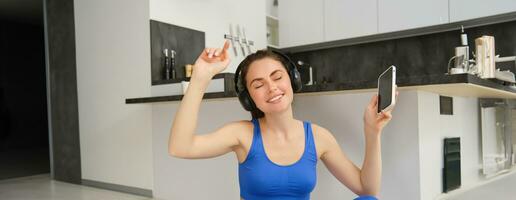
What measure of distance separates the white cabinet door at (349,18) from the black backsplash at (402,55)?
0.68 feet

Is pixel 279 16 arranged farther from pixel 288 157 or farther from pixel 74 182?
pixel 288 157

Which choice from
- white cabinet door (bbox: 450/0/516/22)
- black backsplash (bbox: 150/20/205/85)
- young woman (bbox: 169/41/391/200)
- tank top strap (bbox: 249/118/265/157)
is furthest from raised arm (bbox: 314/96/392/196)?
white cabinet door (bbox: 450/0/516/22)

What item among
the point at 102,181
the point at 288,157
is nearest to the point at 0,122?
the point at 102,181

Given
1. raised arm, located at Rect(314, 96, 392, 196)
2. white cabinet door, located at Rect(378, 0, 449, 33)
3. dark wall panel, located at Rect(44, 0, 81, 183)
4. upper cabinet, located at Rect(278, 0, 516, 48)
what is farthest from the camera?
dark wall panel, located at Rect(44, 0, 81, 183)

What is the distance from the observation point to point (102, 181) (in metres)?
3.29

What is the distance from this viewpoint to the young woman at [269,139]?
1.14 metres

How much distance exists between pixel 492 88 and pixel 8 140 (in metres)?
6.24

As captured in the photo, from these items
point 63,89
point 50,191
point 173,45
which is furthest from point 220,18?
point 50,191

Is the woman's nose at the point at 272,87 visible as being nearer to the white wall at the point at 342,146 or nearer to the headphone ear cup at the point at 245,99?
the headphone ear cup at the point at 245,99

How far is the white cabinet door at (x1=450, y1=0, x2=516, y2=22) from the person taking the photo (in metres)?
2.92

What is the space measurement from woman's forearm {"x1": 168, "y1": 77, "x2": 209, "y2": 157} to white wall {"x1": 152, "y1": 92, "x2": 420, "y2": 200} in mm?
998

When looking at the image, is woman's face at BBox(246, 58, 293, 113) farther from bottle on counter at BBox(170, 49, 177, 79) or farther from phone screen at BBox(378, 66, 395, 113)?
bottle on counter at BBox(170, 49, 177, 79)

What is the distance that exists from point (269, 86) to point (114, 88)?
92.1 inches

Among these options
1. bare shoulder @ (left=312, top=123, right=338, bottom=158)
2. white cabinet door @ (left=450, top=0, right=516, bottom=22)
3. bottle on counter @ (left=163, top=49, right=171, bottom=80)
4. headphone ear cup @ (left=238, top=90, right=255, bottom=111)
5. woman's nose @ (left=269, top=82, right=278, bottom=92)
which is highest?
white cabinet door @ (left=450, top=0, right=516, bottom=22)
